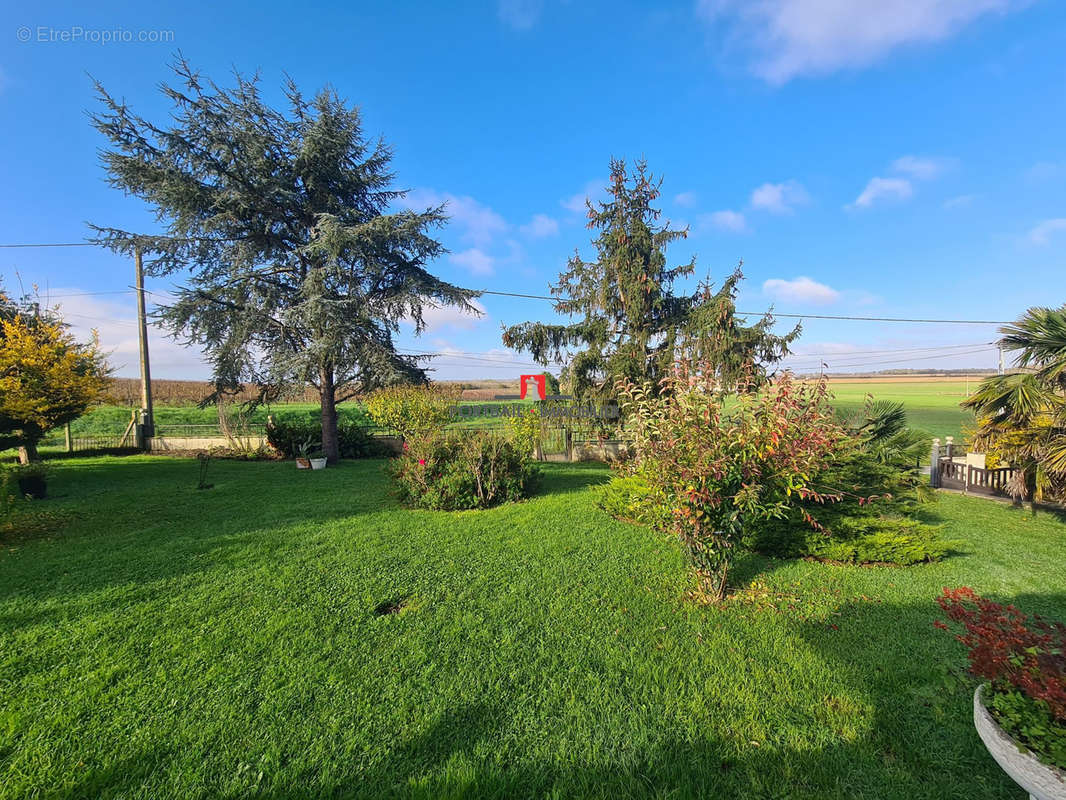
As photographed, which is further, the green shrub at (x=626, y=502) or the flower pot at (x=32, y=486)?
the flower pot at (x=32, y=486)

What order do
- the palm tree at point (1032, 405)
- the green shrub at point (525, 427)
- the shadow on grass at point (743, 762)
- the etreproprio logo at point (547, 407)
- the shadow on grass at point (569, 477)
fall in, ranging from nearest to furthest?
the shadow on grass at point (743, 762) < the palm tree at point (1032, 405) < the shadow on grass at point (569, 477) < the green shrub at point (525, 427) < the etreproprio logo at point (547, 407)

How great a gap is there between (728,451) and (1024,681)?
1895 mm

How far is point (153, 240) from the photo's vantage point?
10.7 m

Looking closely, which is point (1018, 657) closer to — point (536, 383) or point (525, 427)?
point (525, 427)

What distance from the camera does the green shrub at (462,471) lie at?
22.2 ft

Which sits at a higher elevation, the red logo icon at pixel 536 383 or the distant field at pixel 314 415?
the red logo icon at pixel 536 383

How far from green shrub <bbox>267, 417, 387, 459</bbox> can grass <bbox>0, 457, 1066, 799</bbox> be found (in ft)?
25.2

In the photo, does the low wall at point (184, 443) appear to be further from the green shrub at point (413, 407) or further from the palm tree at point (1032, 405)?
the palm tree at point (1032, 405)

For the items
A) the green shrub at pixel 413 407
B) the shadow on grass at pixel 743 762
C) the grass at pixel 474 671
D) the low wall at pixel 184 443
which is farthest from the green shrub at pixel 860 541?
the low wall at pixel 184 443

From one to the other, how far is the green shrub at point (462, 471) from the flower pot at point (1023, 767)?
232 inches

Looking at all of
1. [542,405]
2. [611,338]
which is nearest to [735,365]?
[611,338]

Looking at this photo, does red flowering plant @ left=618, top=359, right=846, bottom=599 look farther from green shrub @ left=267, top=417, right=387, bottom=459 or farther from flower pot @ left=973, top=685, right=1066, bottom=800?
green shrub @ left=267, top=417, right=387, bottom=459

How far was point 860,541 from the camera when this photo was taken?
451 centimetres

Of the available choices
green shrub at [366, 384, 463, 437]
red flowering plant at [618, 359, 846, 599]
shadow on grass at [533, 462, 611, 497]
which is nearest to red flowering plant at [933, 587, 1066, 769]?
red flowering plant at [618, 359, 846, 599]
